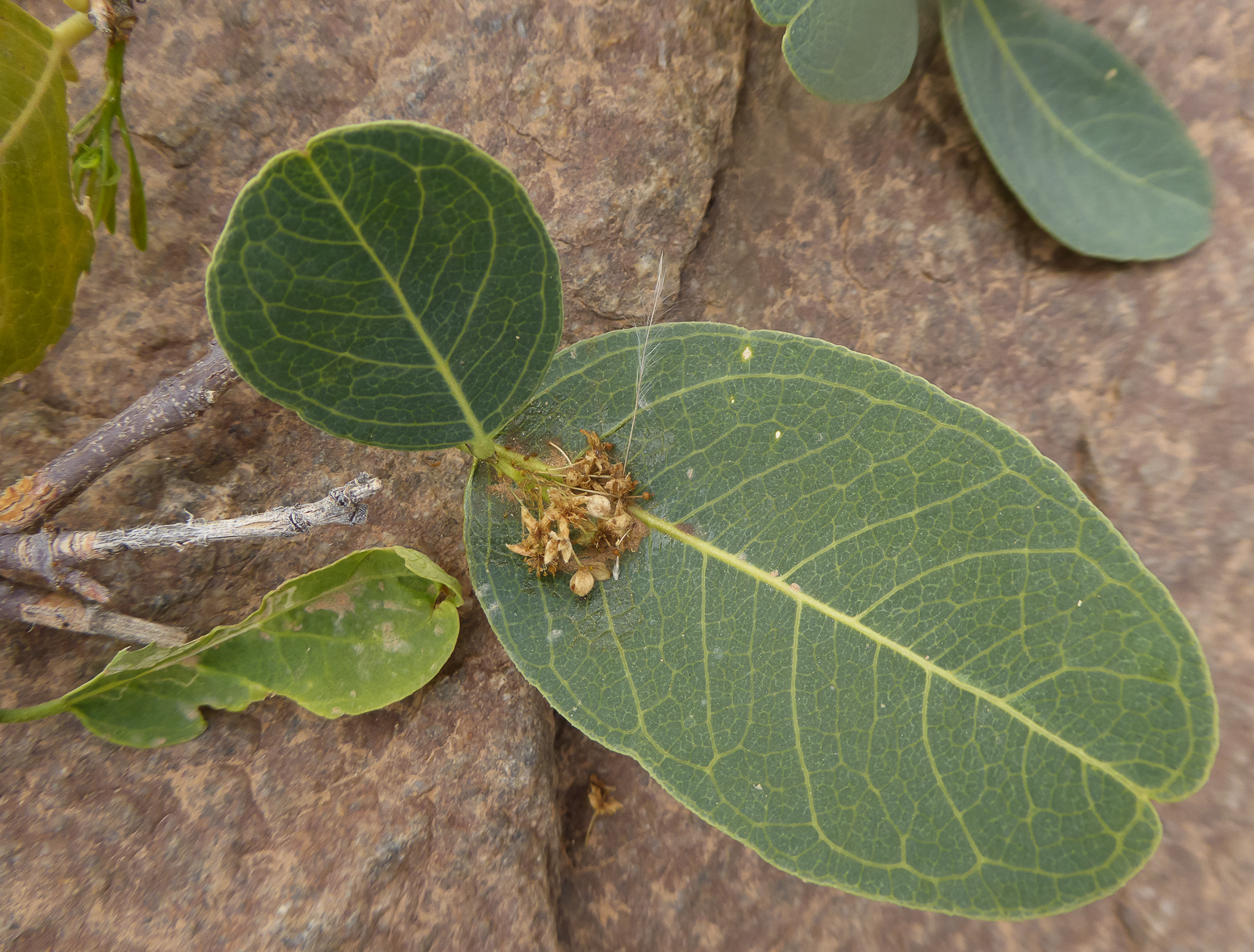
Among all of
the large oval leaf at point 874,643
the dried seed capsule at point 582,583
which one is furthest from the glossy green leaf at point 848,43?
the dried seed capsule at point 582,583

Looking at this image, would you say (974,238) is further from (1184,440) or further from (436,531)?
(436,531)

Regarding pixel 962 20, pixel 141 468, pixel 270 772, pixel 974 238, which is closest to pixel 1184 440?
pixel 974 238

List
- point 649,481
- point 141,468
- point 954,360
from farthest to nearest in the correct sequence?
point 954,360
point 141,468
point 649,481

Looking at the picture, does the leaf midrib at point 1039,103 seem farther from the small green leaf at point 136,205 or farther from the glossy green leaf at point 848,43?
the small green leaf at point 136,205

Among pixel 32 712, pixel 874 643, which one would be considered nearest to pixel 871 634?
pixel 874 643

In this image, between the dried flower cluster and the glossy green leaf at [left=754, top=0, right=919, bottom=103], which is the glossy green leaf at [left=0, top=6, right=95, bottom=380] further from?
the glossy green leaf at [left=754, top=0, right=919, bottom=103]

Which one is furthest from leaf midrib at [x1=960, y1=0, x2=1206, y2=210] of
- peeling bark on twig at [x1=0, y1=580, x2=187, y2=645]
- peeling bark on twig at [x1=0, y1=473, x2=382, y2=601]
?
peeling bark on twig at [x1=0, y1=580, x2=187, y2=645]

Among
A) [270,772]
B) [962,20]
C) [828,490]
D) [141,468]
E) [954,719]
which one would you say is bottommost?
[270,772]
